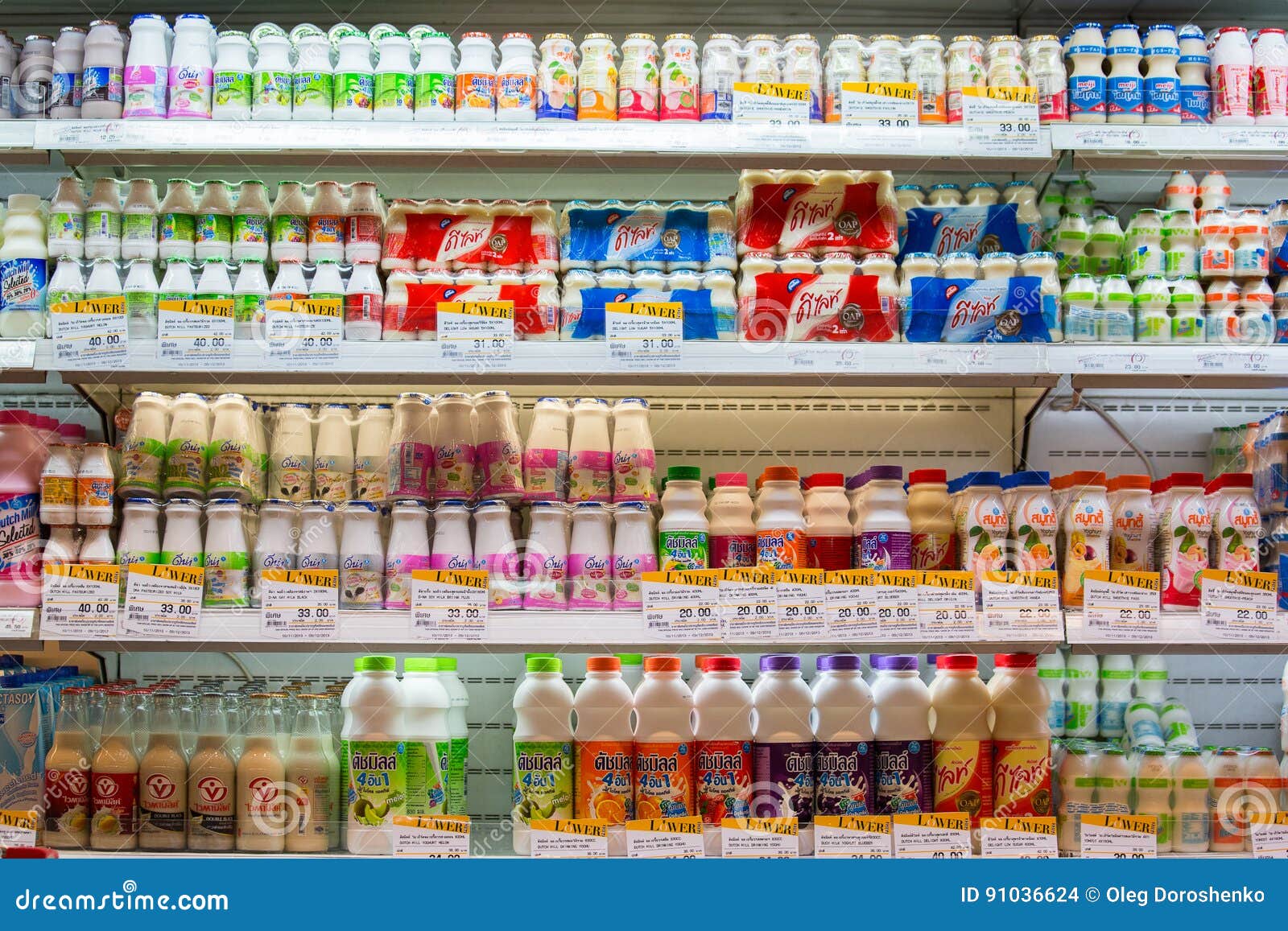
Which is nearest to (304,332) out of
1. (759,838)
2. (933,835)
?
(759,838)

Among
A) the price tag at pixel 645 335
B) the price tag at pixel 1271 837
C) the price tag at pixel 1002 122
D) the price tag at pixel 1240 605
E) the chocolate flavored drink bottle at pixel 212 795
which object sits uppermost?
the price tag at pixel 1002 122

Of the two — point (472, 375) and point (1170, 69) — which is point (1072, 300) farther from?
point (472, 375)

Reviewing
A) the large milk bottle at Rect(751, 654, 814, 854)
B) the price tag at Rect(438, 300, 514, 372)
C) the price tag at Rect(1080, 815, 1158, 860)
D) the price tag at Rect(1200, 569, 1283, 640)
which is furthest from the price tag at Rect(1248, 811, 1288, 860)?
the price tag at Rect(438, 300, 514, 372)

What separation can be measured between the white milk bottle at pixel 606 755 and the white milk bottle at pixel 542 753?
2 cm

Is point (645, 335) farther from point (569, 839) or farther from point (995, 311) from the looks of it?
point (569, 839)

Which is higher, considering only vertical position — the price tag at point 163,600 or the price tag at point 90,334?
the price tag at point 90,334

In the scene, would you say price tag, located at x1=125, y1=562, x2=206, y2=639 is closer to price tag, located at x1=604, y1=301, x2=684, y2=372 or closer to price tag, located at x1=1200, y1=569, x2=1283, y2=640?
price tag, located at x1=604, y1=301, x2=684, y2=372

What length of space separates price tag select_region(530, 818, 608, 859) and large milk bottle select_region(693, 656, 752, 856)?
187 millimetres

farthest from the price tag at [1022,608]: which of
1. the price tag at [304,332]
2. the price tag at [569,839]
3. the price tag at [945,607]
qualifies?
the price tag at [304,332]

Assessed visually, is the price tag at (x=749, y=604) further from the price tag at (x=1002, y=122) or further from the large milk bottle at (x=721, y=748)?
the price tag at (x=1002, y=122)

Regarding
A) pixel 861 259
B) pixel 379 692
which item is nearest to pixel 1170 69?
pixel 861 259

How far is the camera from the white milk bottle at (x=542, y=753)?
2.06m

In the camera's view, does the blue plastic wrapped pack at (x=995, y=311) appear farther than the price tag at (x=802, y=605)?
Yes

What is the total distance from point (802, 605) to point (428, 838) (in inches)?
30.4
